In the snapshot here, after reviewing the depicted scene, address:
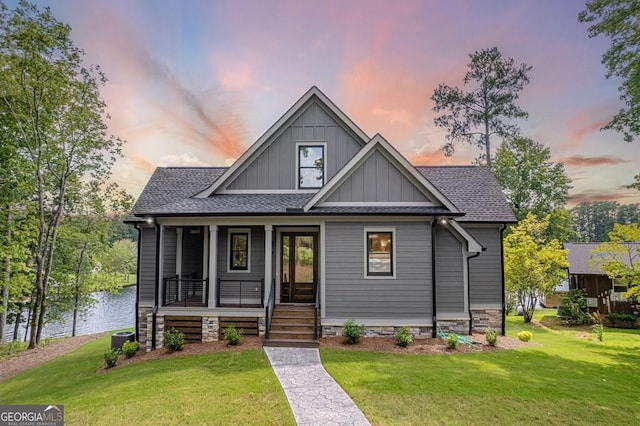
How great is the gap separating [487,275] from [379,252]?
4398 millimetres

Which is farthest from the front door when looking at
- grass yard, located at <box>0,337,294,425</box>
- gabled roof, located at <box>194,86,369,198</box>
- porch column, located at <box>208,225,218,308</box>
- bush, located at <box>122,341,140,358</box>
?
bush, located at <box>122,341,140,358</box>

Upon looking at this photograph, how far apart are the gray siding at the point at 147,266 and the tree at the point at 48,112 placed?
5.33m

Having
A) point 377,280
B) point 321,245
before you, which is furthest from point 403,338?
point 321,245

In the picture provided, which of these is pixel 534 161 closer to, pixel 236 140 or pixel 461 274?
pixel 461 274

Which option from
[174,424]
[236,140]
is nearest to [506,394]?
[174,424]

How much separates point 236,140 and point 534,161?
20521 mm

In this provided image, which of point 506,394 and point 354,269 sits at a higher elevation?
point 354,269

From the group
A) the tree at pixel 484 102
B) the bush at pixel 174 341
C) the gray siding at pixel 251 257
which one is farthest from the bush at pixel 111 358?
the tree at pixel 484 102

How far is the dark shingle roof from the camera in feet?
30.8

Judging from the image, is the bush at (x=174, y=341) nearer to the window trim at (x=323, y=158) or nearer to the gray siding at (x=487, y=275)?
the window trim at (x=323, y=158)

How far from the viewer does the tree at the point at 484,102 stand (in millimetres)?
20906

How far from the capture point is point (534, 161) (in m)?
22.0

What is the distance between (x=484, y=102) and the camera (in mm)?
21672

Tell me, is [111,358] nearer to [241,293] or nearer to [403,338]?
[241,293]
